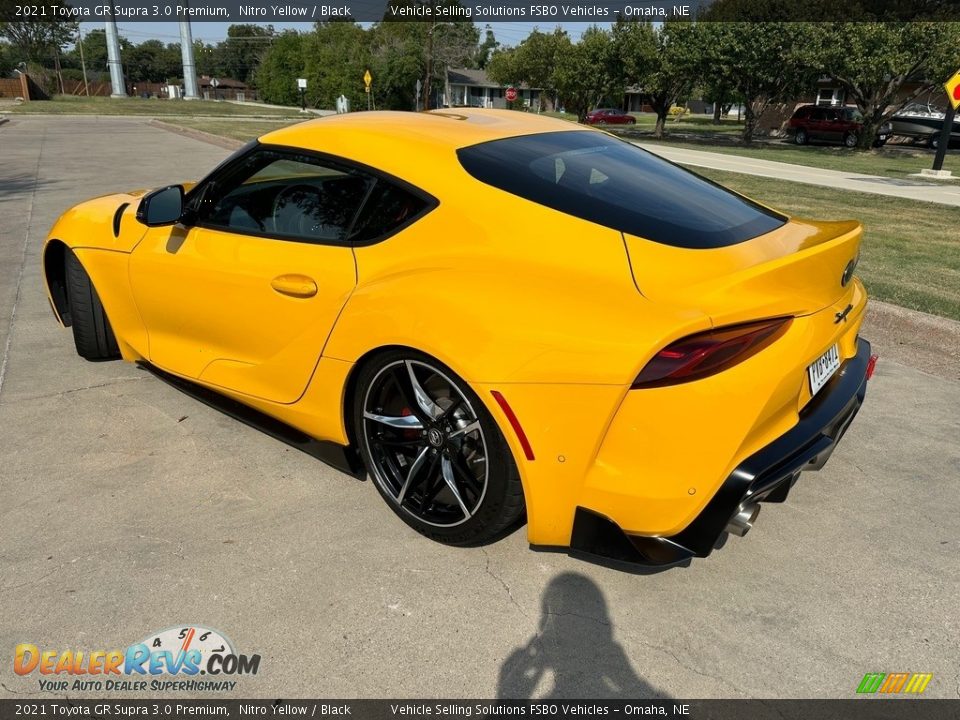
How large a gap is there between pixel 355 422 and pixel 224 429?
1150 millimetres

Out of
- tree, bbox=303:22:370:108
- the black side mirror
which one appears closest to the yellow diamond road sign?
the black side mirror

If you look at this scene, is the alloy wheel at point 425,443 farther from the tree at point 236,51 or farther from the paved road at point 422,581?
the tree at point 236,51

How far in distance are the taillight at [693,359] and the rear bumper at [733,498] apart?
1.07 ft

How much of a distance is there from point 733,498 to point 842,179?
15102 millimetres

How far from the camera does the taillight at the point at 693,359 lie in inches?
77.5

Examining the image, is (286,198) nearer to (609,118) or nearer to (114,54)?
(609,118)

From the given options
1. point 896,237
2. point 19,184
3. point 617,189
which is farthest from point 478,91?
point 617,189

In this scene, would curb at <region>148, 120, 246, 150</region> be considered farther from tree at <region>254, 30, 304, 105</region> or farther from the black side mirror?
tree at <region>254, 30, 304, 105</region>

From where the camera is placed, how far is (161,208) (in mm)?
3266

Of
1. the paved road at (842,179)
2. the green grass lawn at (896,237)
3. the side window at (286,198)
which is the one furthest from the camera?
the paved road at (842,179)

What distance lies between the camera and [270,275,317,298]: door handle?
8.72 ft

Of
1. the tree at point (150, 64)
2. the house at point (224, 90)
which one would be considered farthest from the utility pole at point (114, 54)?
the tree at point (150, 64)

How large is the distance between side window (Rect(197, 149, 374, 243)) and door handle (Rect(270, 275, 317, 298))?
17 cm

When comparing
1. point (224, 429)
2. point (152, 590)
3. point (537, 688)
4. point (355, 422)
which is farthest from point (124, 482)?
point (537, 688)
